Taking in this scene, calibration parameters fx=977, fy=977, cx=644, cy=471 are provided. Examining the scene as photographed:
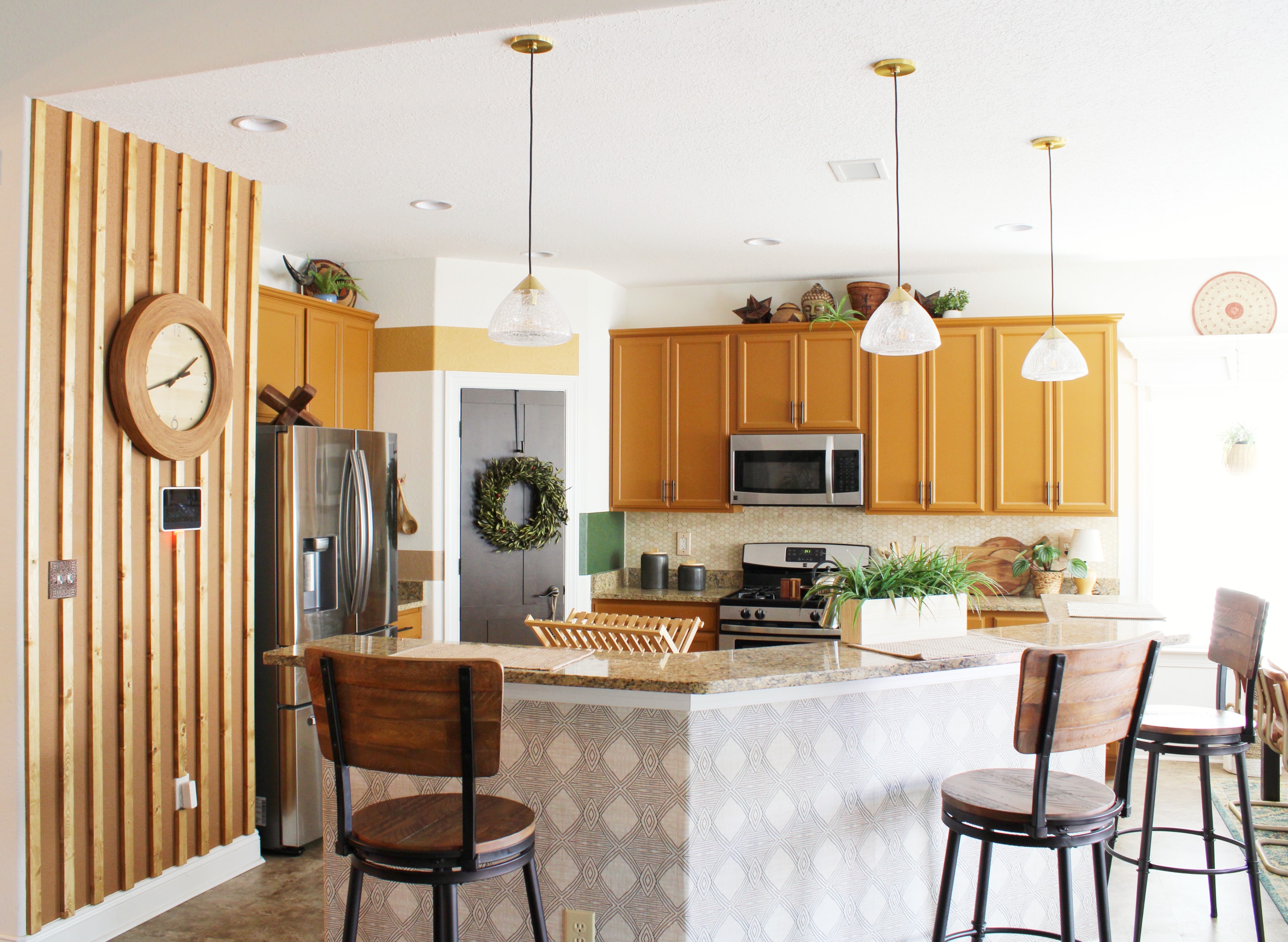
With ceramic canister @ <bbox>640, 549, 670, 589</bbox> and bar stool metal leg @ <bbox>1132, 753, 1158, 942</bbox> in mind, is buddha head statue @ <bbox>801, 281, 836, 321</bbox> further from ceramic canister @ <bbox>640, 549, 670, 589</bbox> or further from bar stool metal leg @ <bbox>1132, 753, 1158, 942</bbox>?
bar stool metal leg @ <bbox>1132, 753, 1158, 942</bbox>

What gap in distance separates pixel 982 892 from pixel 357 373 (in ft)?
12.3

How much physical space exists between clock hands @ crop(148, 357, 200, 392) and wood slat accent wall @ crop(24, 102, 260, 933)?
16 cm

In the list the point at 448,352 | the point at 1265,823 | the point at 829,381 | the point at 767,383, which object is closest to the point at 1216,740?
the point at 1265,823

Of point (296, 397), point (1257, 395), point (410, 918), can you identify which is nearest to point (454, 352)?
point (296, 397)

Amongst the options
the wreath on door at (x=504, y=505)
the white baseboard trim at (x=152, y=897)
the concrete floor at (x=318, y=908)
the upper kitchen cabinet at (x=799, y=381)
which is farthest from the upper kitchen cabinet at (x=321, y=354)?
the upper kitchen cabinet at (x=799, y=381)

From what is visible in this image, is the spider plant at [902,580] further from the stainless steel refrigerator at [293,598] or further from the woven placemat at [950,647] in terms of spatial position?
the stainless steel refrigerator at [293,598]

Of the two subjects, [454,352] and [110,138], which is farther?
[454,352]

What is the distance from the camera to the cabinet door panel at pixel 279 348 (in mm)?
4266

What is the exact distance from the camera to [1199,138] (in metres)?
3.21

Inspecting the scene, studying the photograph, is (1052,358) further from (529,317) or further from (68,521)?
(68,521)

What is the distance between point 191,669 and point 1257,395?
5.11 metres

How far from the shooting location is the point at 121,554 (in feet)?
9.86

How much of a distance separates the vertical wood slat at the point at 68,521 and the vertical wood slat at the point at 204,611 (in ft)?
1.64

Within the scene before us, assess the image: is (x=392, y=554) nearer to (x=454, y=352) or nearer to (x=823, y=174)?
(x=454, y=352)
